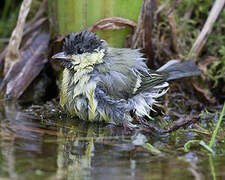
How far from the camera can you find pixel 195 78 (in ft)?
12.9

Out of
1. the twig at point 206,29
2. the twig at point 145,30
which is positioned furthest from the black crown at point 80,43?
the twig at point 206,29

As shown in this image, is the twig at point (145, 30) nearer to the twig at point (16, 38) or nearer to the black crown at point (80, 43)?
the black crown at point (80, 43)

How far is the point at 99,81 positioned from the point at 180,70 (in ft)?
3.23

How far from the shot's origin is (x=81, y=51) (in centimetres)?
305

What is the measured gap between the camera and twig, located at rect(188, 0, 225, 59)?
388 cm

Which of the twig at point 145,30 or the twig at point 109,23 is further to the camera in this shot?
the twig at point 145,30

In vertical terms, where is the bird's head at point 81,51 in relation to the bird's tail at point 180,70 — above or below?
above

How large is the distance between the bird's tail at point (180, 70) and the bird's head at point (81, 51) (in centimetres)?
78

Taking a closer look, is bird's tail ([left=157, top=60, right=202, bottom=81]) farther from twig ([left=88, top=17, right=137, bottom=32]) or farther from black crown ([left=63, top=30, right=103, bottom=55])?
black crown ([left=63, top=30, right=103, bottom=55])

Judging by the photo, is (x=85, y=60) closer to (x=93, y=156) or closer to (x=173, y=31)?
(x=93, y=156)

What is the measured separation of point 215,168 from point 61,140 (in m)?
0.98

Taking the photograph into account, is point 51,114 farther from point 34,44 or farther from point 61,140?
point 34,44

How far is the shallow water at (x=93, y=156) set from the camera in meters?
1.78

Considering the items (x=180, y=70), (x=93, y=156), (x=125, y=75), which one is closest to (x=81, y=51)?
(x=125, y=75)
